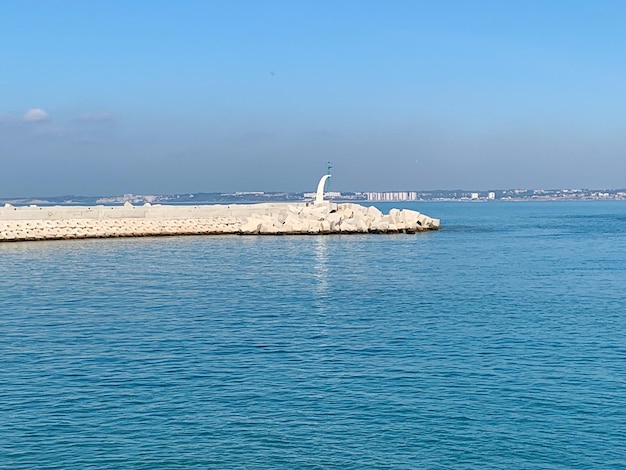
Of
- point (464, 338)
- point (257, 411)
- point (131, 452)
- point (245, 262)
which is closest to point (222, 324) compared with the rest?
point (464, 338)

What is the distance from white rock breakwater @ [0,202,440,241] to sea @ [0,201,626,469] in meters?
21.6

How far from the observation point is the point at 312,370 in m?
18.0

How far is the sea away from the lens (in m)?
13.0

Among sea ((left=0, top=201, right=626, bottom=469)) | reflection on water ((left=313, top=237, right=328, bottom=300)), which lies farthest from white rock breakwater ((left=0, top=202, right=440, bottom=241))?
sea ((left=0, top=201, right=626, bottom=469))

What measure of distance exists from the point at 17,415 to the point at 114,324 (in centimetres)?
905

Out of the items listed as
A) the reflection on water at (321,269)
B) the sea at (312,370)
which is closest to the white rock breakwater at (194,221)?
the reflection on water at (321,269)

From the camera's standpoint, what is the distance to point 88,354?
64.3ft

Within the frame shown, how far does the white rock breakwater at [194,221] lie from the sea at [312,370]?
2160cm

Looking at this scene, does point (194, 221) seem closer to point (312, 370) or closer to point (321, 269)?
point (321, 269)

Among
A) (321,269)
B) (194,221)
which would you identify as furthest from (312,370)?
(194,221)

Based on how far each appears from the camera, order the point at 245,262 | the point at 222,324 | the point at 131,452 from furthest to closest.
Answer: the point at 245,262 < the point at 222,324 < the point at 131,452

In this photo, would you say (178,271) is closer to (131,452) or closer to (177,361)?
(177,361)

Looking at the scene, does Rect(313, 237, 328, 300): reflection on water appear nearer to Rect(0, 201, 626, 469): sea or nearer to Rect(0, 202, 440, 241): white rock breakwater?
Rect(0, 201, 626, 469): sea

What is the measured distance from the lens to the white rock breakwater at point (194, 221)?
58006 mm
